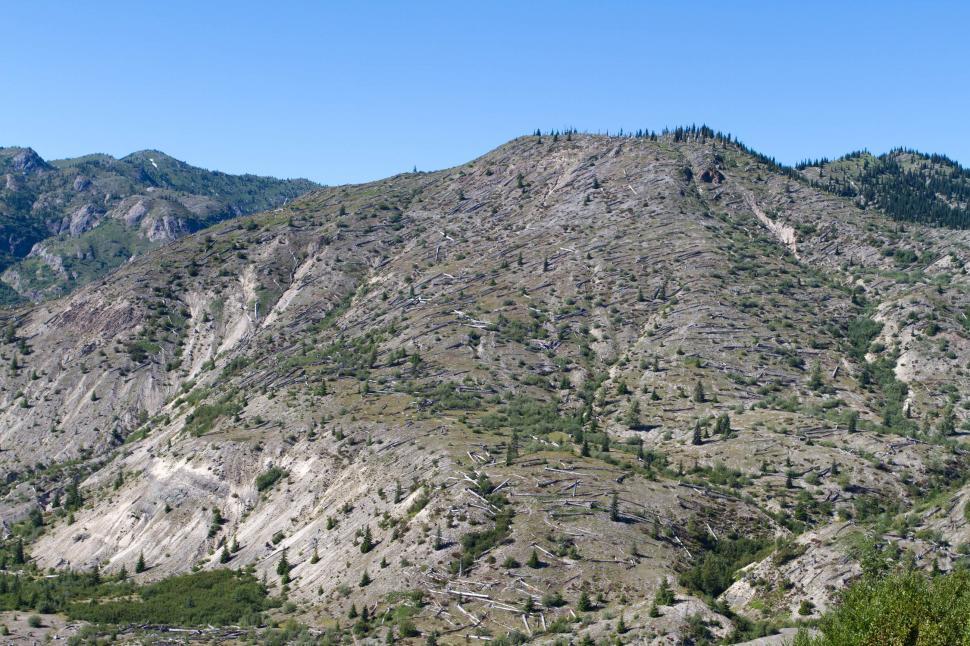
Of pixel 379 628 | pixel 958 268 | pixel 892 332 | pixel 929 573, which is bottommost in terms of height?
pixel 379 628

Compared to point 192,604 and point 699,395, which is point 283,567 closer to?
point 192,604

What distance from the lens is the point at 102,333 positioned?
167625 millimetres

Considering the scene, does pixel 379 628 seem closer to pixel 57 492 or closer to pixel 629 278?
pixel 57 492

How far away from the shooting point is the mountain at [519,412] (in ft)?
254

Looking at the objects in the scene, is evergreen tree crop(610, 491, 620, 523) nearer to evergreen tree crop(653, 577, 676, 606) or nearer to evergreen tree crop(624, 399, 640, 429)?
evergreen tree crop(653, 577, 676, 606)

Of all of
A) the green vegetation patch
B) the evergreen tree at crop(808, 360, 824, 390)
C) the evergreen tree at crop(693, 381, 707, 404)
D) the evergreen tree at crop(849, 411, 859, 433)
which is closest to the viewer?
the green vegetation patch

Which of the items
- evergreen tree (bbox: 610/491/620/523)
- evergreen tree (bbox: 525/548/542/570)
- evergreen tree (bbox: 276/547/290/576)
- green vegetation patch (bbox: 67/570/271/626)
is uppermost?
evergreen tree (bbox: 610/491/620/523)

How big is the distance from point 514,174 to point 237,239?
5776cm

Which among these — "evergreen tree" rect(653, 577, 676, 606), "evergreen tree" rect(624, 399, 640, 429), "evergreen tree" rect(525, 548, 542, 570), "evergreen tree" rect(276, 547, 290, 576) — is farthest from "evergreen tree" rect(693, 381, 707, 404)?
"evergreen tree" rect(276, 547, 290, 576)

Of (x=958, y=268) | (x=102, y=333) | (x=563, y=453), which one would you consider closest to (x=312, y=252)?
(x=102, y=333)

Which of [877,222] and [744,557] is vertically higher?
[877,222]

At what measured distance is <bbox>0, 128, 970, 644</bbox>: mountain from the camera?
7756 centimetres

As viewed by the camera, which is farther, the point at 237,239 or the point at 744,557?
the point at 237,239

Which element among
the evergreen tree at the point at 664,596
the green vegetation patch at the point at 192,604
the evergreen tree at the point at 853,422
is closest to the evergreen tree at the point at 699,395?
the evergreen tree at the point at 853,422
